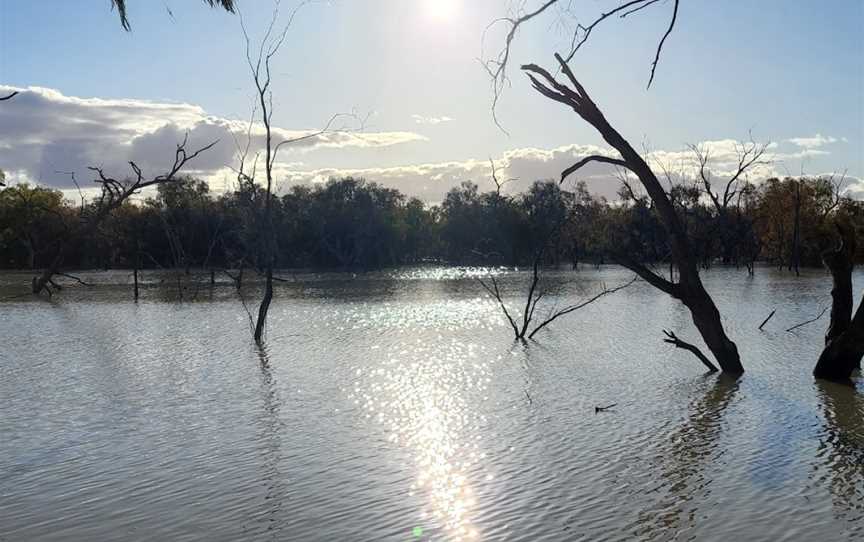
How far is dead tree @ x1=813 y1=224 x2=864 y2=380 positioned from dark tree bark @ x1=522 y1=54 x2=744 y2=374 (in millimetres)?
1573

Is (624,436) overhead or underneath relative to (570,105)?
underneath

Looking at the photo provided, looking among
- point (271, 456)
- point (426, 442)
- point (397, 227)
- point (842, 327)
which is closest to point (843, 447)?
point (426, 442)

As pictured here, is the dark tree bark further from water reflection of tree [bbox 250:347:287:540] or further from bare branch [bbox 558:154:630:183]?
water reflection of tree [bbox 250:347:287:540]

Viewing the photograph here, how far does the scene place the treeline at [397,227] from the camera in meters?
68.8

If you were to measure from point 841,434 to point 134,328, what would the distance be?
19.0m

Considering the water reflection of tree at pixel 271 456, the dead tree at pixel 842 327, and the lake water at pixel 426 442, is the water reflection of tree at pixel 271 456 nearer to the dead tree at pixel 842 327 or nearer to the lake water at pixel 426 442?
the lake water at pixel 426 442

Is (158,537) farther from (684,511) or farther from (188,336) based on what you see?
(188,336)

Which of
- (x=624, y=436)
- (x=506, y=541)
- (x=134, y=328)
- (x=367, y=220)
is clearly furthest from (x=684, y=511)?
(x=367, y=220)

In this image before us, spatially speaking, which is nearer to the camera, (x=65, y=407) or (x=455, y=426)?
(x=455, y=426)

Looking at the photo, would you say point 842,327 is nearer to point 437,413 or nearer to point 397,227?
point 437,413

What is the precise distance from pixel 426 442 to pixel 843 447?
4241mm

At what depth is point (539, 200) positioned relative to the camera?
87.2 meters

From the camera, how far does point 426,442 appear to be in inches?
352

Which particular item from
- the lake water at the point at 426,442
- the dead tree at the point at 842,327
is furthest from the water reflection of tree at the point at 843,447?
the dead tree at the point at 842,327
